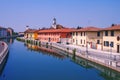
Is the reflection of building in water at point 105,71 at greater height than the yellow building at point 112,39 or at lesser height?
lesser

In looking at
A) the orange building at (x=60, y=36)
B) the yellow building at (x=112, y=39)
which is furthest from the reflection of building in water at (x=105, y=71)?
the orange building at (x=60, y=36)

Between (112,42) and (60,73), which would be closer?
(60,73)

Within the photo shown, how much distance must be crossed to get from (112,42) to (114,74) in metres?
13.9

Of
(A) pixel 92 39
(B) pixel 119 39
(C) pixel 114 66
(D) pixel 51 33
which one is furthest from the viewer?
(D) pixel 51 33

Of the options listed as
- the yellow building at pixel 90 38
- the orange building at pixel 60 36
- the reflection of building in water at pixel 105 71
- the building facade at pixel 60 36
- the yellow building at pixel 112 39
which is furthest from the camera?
the orange building at pixel 60 36

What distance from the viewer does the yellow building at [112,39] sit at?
36.4m

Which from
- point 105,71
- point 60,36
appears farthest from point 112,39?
point 60,36

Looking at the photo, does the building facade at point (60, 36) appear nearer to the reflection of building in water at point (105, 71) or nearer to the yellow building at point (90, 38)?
the yellow building at point (90, 38)

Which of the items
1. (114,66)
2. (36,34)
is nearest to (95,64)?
(114,66)

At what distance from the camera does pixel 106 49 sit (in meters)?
39.4

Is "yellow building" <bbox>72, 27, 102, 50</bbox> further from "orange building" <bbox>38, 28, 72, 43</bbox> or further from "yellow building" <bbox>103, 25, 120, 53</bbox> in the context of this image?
"orange building" <bbox>38, 28, 72, 43</bbox>

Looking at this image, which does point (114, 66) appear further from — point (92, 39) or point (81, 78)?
point (92, 39)

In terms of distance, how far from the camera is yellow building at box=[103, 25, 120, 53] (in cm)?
3641

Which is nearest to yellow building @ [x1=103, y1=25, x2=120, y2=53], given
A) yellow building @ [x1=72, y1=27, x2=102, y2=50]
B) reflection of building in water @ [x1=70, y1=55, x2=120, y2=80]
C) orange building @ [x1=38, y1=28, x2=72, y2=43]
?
yellow building @ [x1=72, y1=27, x2=102, y2=50]
